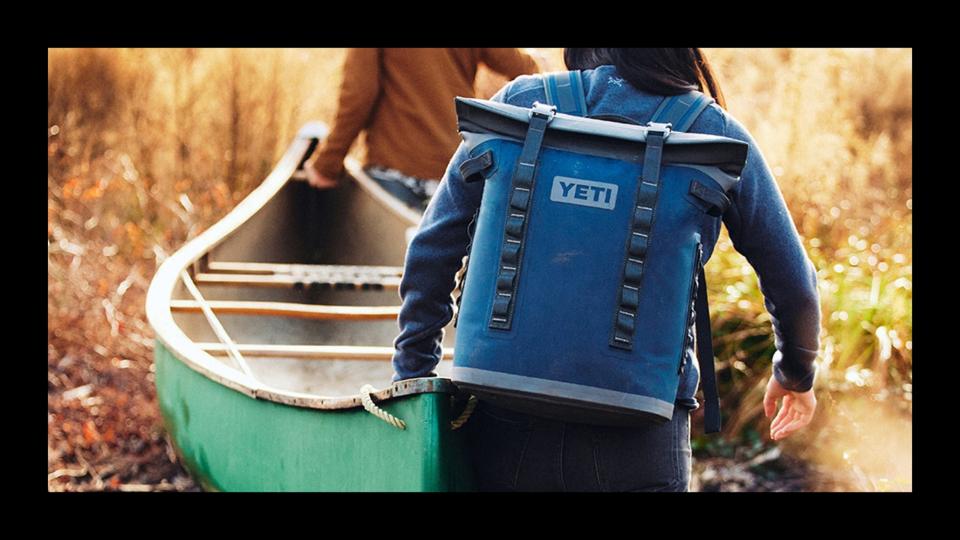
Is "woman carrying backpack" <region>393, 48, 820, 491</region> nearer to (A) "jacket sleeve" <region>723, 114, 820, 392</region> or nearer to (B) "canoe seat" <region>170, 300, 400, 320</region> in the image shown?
(A) "jacket sleeve" <region>723, 114, 820, 392</region>

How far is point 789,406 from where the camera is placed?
2088 millimetres

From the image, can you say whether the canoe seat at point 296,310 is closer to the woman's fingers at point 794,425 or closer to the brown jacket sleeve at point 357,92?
the brown jacket sleeve at point 357,92

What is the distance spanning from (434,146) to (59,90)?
395 cm

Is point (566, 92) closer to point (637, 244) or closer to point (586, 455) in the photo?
point (637, 244)

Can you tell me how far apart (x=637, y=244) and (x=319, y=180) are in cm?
460

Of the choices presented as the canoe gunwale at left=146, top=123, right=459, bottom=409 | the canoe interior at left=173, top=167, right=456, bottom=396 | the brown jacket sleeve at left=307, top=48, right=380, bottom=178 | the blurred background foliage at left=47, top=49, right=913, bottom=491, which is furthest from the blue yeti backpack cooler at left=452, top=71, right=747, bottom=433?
the brown jacket sleeve at left=307, top=48, right=380, bottom=178

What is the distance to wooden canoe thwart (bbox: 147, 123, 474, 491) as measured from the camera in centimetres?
213

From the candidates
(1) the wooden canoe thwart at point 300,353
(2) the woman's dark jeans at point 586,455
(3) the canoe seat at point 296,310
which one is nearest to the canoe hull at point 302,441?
(1) the wooden canoe thwart at point 300,353

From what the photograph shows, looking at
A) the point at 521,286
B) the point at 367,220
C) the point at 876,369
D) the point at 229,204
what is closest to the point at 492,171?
the point at 521,286

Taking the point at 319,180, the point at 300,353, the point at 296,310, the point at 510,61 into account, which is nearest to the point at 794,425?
the point at 300,353

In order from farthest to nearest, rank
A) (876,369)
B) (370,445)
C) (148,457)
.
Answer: (148,457)
(876,369)
(370,445)

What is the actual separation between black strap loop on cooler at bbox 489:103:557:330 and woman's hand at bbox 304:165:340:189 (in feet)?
14.6

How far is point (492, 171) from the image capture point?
5.80ft

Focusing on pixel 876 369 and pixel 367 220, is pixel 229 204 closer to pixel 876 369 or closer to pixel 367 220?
pixel 367 220
